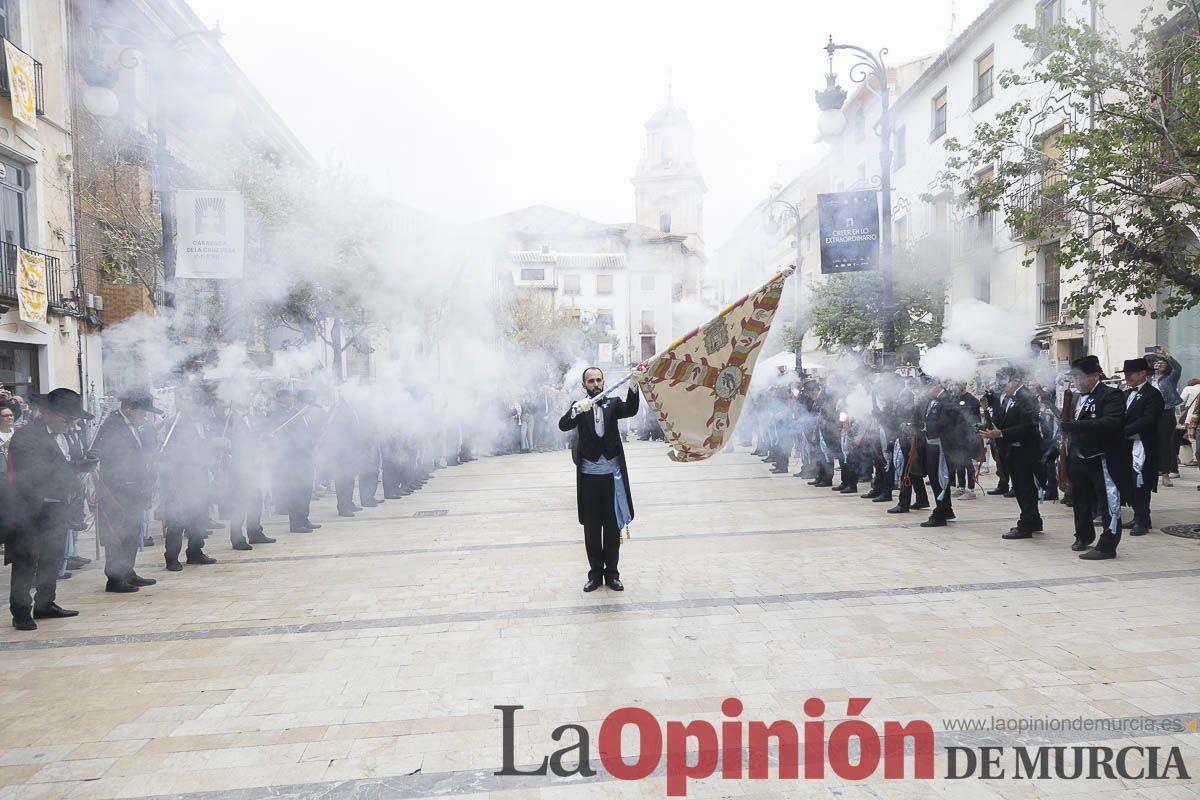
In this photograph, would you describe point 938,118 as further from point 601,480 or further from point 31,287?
point 31,287

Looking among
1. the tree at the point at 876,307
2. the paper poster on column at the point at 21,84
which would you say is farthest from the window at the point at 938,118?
the paper poster on column at the point at 21,84

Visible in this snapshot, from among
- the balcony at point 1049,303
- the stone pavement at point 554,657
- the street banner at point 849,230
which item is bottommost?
the stone pavement at point 554,657

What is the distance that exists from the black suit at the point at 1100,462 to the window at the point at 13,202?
14.5 metres

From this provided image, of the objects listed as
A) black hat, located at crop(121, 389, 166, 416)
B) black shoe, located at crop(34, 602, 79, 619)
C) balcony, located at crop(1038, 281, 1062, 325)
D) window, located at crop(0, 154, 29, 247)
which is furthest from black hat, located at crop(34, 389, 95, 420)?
balcony, located at crop(1038, 281, 1062, 325)

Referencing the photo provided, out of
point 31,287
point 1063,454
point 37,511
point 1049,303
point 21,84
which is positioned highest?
point 21,84

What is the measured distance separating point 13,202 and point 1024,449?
14.5 meters

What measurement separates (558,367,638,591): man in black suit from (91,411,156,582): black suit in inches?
140

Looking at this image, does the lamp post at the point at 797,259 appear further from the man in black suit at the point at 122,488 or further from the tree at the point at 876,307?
the man in black suit at the point at 122,488

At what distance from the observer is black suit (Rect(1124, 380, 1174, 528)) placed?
259 inches

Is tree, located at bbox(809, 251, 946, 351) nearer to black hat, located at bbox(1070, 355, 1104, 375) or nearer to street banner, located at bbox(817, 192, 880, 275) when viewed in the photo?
street banner, located at bbox(817, 192, 880, 275)

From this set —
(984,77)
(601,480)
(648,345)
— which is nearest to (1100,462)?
(601,480)

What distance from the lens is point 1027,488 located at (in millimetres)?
7523

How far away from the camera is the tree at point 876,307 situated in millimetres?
17641

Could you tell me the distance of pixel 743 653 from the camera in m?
4.45
